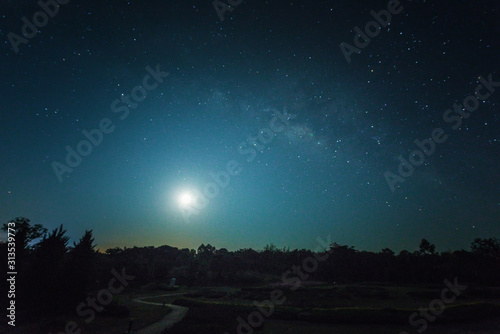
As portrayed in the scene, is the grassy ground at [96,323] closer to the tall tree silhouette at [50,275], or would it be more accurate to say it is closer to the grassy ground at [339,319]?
the tall tree silhouette at [50,275]

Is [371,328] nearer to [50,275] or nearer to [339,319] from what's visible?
[339,319]

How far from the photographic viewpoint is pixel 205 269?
218 ft

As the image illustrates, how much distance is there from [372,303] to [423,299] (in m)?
8.15

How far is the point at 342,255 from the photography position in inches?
2516

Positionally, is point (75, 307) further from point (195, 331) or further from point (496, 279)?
point (496, 279)

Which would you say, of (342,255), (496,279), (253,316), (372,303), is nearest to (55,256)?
(253,316)

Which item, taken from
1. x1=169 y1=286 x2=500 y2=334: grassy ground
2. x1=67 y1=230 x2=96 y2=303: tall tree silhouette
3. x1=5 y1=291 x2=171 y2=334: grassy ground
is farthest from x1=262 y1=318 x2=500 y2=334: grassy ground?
x1=67 y1=230 x2=96 y2=303: tall tree silhouette

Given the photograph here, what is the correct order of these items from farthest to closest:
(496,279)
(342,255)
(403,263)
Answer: (342,255) < (403,263) < (496,279)

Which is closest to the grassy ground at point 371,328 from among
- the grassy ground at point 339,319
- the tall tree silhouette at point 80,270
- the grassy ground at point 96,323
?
the grassy ground at point 339,319

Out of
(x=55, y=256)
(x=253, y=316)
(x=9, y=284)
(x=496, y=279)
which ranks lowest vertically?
(x=496, y=279)

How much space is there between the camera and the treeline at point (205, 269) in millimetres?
23203

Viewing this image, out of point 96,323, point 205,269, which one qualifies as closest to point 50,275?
point 96,323

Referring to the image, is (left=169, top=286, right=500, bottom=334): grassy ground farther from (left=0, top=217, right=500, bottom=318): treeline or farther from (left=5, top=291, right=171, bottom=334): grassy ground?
(left=0, top=217, right=500, bottom=318): treeline

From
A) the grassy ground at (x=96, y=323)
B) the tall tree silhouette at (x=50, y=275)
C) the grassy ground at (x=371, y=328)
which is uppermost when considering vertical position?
the tall tree silhouette at (x=50, y=275)
